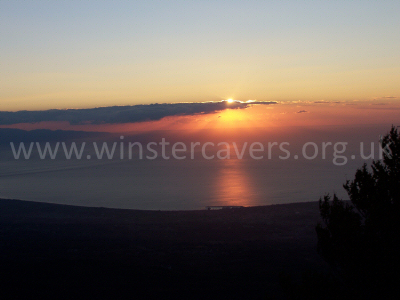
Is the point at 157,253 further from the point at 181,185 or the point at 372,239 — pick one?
the point at 181,185

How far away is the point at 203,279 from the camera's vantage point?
36.1 feet

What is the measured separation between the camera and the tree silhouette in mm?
5336

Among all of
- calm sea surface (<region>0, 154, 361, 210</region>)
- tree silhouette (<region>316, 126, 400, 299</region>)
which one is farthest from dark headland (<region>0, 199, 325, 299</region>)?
calm sea surface (<region>0, 154, 361, 210</region>)

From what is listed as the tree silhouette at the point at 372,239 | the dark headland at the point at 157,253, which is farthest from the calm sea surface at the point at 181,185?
the tree silhouette at the point at 372,239

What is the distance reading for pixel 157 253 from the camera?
1344 centimetres

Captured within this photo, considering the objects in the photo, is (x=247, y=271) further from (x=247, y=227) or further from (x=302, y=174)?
(x=302, y=174)

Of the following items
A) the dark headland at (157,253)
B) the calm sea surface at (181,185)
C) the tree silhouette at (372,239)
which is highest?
the tree silhouette at (372,239)

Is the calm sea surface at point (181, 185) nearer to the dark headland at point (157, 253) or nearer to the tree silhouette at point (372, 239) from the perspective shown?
the dark headland at point (157, 253)

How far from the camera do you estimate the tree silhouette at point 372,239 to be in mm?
5336

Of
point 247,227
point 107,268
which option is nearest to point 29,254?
point 107,268

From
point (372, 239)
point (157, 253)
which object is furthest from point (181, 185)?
point (372, 239)

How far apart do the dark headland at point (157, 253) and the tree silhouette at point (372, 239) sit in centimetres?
166

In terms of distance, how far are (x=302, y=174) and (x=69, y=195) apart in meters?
45.3

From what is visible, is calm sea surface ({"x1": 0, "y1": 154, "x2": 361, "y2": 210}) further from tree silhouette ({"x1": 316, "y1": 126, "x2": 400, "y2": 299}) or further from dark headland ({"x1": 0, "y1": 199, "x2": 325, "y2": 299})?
tree silhouette ({"x1": 316, "y1": 126, "x2": 400, "y2": 299})
